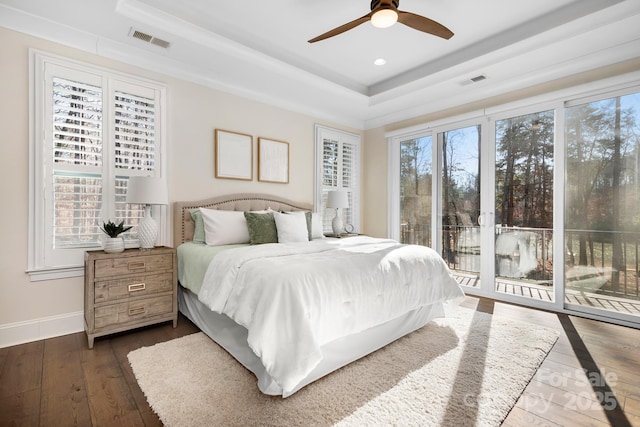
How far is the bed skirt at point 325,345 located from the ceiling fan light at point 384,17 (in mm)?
2248

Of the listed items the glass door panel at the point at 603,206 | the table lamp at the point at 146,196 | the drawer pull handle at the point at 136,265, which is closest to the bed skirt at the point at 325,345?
the drawer pull handle at the point at 136,265

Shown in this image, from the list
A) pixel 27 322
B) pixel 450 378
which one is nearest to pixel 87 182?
pixel 27 322

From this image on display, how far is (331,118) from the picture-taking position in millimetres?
4910

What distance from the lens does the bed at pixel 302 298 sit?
167 cm

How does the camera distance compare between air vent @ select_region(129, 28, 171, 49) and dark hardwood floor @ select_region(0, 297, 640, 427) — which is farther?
air vent @ select_region(129, 28, 171, 49)

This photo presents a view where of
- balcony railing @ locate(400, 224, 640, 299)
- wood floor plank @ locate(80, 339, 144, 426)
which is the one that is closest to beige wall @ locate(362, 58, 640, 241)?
balcony railing @ locate(400, 224, 640, 299)

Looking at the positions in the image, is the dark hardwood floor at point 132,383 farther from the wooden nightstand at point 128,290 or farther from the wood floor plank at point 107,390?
the wooden nightstand at point 128,290

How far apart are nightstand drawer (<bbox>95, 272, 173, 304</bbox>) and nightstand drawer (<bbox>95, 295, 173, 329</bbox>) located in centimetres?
6

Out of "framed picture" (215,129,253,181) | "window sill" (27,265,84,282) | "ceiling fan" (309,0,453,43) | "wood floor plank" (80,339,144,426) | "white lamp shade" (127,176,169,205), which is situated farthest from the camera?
"framed picture" (215,129,253,181)

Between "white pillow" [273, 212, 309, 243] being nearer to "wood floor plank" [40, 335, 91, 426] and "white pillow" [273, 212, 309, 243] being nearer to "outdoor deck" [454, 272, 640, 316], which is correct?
"wood floor plank" [40, 335, 91, 426]

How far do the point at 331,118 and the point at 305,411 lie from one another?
416 centimetres

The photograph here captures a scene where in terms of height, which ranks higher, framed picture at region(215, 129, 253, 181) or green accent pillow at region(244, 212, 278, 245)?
framed picture at region(215, 129, 253, 181)

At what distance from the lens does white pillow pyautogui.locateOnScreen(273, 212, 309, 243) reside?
10.6 feet

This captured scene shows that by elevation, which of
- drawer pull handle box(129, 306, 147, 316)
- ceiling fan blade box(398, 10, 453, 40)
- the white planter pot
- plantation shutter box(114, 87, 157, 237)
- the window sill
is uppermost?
ceiling fan blade box(398, 10, 453, 40)
